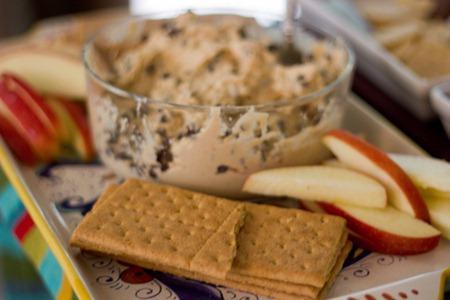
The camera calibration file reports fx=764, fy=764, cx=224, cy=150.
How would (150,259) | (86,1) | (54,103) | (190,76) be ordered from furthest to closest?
(86,1)
(54,103)
(190,76)
(150,259)

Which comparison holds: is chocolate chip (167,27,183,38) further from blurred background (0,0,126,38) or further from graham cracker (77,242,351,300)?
blurred background (0,0,126,38)

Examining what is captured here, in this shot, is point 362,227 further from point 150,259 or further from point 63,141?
point 63,141

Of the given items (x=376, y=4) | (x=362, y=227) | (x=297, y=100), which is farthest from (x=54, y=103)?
(x=376, y=4)

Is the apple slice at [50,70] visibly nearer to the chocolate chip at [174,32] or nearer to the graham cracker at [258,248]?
the chocolate chip at [174,32]

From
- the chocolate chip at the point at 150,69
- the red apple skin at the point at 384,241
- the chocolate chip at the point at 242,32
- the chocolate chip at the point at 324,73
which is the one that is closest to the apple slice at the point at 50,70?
the chocolate chip at the point at 150,69

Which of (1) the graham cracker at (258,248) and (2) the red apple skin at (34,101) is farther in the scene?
(2) the red apple skin at (34,101)

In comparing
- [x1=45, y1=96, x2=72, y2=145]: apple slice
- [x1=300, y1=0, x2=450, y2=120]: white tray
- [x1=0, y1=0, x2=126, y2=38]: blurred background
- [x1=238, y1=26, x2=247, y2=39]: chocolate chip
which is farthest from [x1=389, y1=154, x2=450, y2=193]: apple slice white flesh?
[x1=0, y1=0, x2=126, y2=38]: blurred background
